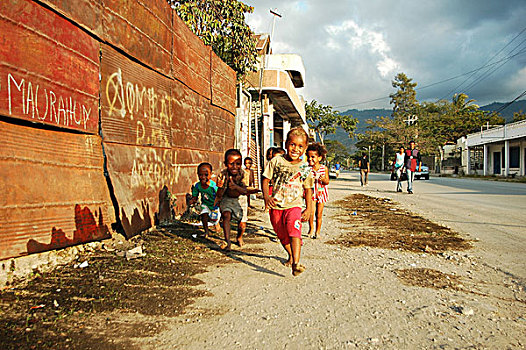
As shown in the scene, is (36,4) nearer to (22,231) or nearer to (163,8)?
(22,231)

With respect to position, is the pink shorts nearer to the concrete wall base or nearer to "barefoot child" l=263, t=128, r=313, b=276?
"barefoot child" l=263, t=128, r=313, b=276

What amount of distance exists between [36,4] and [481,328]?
4.42 m

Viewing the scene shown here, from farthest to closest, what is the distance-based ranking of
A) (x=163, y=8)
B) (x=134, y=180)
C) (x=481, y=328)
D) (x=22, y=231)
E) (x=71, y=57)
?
(x=163, y=8) < (x=134, y=180) < (x=71, y=57) < (x=22, y=231) < (x=481, y=328)

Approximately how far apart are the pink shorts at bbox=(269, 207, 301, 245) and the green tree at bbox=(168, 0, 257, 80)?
7844 millimetres

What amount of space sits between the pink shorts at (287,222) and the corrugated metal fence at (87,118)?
1950 millimetres

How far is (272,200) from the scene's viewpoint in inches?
157

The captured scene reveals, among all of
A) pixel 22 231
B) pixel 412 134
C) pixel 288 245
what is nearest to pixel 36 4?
pixel 22 231

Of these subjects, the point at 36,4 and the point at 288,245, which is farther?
the point at 288,245

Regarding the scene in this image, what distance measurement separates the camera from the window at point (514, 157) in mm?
35438

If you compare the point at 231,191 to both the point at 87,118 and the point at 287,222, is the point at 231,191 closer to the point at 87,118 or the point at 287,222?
the point at 287,222

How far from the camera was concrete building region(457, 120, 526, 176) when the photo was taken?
1267 inches

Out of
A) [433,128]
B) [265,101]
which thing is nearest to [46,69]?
[265,101]

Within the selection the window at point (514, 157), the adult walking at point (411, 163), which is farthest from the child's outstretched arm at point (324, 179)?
the window at point (514, 157)

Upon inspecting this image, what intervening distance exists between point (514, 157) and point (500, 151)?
2400 mm
